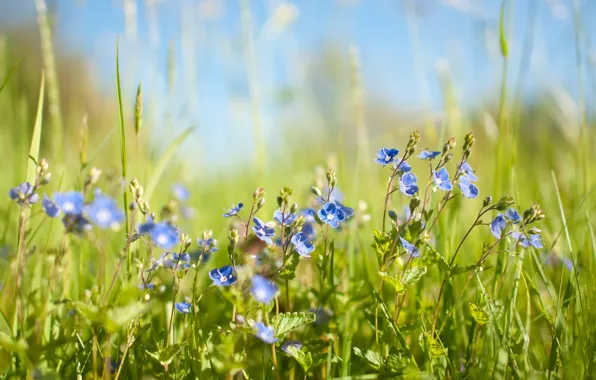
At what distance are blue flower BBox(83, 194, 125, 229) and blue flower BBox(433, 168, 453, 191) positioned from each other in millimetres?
933

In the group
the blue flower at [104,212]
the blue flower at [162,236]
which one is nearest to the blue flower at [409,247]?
the blue flower at [162,236]

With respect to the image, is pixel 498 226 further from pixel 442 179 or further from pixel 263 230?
pixel 263 230

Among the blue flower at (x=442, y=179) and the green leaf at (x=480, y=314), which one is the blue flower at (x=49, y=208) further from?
the green leaf at (x=480, y=314)

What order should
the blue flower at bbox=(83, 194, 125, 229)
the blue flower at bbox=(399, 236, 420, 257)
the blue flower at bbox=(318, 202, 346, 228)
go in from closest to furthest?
the blue flower at bbox=(83, 194, 125, 229), the blue flower at bbox=(399, 236, 420, 257), the blue flower at bbox=(318, 202, 346, 228)

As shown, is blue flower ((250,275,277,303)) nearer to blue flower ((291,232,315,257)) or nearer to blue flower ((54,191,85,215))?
blue flower ((291,232,315,257))

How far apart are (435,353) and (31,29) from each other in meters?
16.1

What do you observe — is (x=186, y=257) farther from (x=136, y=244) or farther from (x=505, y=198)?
(x=505, y=198)

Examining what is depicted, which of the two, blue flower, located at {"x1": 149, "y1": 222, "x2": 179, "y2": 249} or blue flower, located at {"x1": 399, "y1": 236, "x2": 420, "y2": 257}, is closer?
blue flower, located at {"x1": 149, "y1": 222, "x2": 179, "y2": 249}

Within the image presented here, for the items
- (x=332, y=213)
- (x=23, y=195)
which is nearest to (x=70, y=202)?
(x=23, y=195)

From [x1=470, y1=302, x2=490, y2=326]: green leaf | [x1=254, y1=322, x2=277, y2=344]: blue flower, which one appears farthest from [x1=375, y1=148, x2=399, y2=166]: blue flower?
[x1=254, y1=322, x2=277, y2=344]: blue flower

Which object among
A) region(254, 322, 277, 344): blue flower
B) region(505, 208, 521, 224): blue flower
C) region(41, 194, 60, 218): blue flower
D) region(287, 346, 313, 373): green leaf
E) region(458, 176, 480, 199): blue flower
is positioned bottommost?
region(287, 346, 313, 373): green leaf

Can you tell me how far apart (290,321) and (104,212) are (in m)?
0.61

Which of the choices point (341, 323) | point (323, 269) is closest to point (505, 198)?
point (323, 269)

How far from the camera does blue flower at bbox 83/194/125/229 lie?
1197 mm
